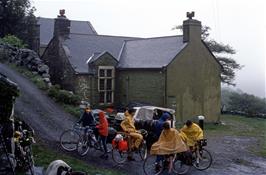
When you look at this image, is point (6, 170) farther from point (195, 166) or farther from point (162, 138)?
point (195, 166)

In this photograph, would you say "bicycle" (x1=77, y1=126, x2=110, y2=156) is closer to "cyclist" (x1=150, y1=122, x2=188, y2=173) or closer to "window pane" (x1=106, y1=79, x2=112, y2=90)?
"cyclist" (x1=150, y1=122, x2=188, y2=173)

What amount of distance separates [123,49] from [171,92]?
6.74m

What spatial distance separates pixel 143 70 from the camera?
2955 centimetres

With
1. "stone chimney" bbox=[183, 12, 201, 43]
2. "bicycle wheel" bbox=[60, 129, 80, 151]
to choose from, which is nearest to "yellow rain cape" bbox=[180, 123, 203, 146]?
"bicycle wheel" bbox=[60, 129, 80, 151]

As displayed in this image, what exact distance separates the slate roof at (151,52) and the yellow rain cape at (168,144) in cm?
1510

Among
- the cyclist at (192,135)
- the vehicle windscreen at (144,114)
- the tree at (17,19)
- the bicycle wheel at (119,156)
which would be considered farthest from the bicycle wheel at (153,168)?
the tree at (17,19)

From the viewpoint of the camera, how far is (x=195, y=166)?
599 inches

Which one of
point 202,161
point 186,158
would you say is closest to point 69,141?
point 186,158

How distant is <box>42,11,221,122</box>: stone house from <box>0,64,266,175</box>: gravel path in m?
4.90

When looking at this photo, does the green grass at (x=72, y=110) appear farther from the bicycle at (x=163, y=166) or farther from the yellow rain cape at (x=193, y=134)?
the yellow rain cape at (x=193, y=134)

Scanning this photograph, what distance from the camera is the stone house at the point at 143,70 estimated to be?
2919 cm

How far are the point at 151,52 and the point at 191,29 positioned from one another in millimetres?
3389

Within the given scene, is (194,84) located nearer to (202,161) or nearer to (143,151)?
(202,161)

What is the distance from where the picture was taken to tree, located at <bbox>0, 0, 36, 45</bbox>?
36125 millimetres
